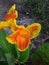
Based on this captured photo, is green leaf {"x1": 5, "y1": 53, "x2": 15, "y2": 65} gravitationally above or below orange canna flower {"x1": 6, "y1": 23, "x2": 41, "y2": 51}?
below

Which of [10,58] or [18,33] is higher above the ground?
[18,33]

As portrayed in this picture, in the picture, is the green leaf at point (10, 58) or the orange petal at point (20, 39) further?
the green leaf at point (10, 58)

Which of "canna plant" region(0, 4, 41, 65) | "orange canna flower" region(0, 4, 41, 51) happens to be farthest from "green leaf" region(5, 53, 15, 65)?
"orange canna flower" region(0, 4, 41, 51)

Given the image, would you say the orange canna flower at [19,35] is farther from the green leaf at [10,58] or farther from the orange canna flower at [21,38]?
the green leaf at [10,58]

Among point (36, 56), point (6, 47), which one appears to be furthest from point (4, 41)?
point (36, 56)

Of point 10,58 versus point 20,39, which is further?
point 10,58

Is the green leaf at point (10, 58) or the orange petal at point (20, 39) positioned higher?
the orange petal at point (20, 39)

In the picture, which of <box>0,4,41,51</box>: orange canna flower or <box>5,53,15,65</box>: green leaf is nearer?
<box>0,4,41,51</box>: orange canna flower

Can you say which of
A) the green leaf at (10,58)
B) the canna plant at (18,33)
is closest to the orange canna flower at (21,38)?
the canna plant at (18,33)

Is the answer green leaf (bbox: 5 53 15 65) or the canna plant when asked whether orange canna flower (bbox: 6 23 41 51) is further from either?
green leaf (bbox: 5 53 15 65)

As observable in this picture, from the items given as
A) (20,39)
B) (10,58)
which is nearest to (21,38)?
(20,39)

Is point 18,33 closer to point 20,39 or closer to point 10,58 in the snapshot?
point 20,39
